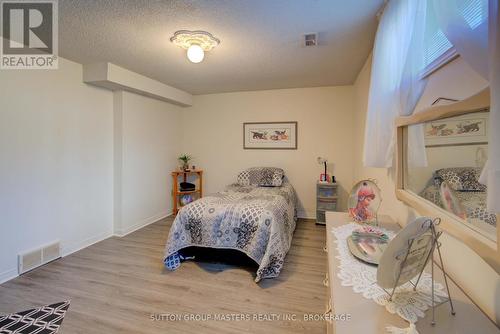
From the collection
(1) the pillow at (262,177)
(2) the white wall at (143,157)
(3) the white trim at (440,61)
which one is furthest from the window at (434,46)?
(2) the white wall at (143,157)

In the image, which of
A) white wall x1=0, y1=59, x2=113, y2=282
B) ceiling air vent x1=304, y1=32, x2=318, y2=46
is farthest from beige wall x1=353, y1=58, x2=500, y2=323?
white wall x1=0, y1=59, x2=113, y2=282

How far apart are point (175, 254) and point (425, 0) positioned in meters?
2.73

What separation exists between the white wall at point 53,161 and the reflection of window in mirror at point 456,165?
11.0 feet

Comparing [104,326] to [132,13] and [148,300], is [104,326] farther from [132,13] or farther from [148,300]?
[132,13]

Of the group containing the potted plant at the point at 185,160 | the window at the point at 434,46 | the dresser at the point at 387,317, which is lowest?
the dresser at the point at 387,317

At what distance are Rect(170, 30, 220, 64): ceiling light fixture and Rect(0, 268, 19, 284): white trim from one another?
2696mm

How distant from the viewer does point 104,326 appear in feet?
5.32

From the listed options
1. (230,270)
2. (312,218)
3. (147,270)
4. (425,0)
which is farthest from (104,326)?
(312,218)

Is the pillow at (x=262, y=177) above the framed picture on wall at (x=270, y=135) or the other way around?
the other way around

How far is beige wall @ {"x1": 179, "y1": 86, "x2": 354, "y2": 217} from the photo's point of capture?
157 inches

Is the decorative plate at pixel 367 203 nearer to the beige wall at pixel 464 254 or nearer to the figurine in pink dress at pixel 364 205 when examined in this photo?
the figurine in pink dress at pixel 364 205

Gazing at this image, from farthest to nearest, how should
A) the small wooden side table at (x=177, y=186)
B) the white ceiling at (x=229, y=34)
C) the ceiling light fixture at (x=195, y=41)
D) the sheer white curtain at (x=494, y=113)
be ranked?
the small wooden side table at (x=177, y=186) → the ceiling light fixture at (x=195, y=41) → the white ceiling at (x=229, y=34) → the sheer white curtain at (x=494, y=113)

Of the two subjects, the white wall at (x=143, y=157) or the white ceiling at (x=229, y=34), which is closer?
the white ceiling at (x=229, y=34)

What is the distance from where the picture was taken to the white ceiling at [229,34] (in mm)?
1729
